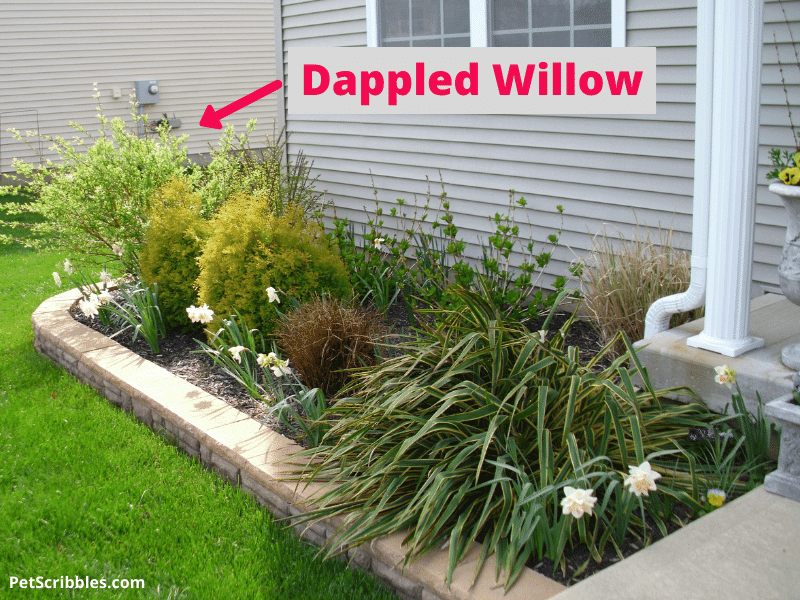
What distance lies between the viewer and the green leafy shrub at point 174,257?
16.2 feet

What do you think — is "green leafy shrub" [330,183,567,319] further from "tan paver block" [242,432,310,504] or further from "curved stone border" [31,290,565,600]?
"tan paver block" [242,432,310,504]

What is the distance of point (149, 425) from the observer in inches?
152

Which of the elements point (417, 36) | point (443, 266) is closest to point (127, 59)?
point (417, 36)

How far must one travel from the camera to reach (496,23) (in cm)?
513

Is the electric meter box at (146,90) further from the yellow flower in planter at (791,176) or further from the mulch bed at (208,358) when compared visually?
the yellow flower in planter at (791,176)

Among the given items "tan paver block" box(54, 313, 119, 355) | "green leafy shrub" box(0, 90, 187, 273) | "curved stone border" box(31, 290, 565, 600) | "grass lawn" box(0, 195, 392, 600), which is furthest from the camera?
"green leafy shrub" box(0, 90, 187, 273)

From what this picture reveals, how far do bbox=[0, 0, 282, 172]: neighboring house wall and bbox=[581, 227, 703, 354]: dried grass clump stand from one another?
368 inches

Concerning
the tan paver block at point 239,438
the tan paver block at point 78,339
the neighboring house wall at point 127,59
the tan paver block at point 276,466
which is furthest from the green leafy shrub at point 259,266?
the neighboring house wall at point 127,59

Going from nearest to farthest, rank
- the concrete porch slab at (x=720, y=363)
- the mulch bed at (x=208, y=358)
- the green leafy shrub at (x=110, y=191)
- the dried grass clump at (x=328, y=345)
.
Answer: the concrete porch slab at (x=720, y=363), the dried grass clump at (x=328, y=345), the mulch bed at (x=208, y=358), the green leafy shrub at (x=110, y=191)

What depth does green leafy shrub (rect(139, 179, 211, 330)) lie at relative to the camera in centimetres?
493

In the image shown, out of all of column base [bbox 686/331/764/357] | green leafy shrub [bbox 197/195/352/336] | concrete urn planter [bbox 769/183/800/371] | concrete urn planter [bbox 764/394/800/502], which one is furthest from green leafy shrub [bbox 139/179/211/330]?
concrete urn planter [bbox 764/394/800/502]

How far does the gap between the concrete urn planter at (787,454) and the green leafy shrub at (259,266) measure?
98.3 inches

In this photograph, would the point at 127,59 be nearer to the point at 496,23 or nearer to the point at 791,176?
the point at 496,23

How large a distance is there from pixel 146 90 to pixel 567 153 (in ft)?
32.1
